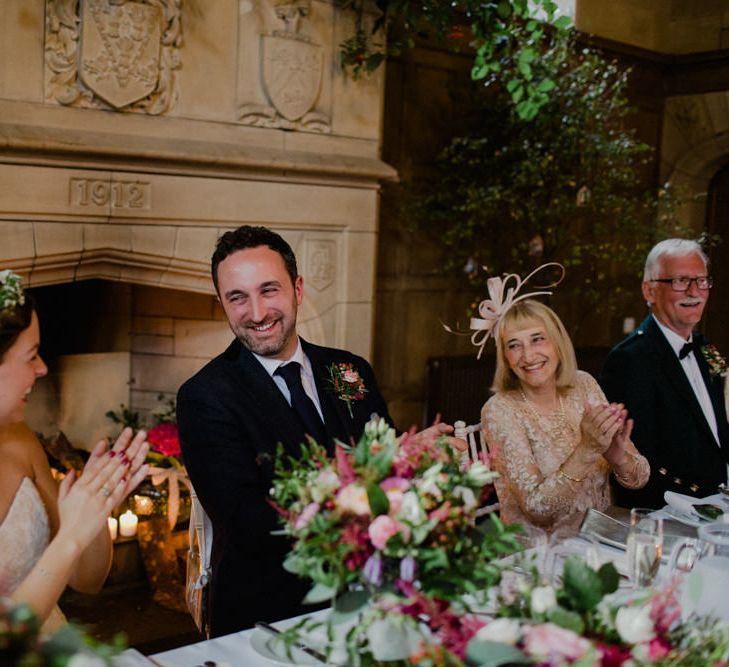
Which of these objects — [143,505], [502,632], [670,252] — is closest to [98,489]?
[502,632]

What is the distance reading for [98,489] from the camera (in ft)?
5.76

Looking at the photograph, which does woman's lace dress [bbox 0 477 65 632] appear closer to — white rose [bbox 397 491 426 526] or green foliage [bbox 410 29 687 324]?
white rose [bbox 397 491 426 526]

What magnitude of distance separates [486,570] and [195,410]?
3.69 feet

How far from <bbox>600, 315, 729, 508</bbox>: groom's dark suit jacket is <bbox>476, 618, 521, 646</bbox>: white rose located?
7.01 feet

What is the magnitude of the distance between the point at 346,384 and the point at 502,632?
143 cm

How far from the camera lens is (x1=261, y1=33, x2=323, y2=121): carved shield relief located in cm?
374

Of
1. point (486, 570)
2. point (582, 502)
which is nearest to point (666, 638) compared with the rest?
point (486, 570)

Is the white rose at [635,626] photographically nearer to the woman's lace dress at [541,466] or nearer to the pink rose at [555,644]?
the pink rose at [555,644]

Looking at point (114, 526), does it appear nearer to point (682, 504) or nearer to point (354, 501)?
point (682, 504)

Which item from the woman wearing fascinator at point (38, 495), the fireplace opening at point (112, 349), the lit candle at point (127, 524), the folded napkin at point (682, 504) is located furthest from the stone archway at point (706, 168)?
the woman wearing fascinator at point (38, 495)

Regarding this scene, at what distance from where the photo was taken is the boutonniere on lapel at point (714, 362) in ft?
11.3

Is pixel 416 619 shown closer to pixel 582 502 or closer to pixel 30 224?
pixel 582 502

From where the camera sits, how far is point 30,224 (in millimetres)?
3213

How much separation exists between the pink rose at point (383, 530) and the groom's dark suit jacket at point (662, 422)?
2.08 meters
